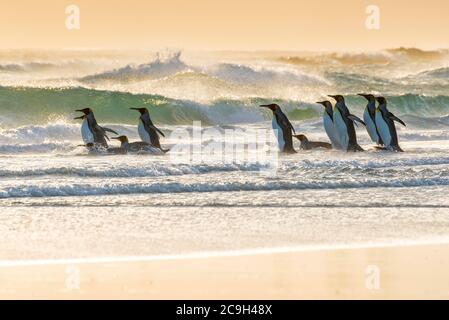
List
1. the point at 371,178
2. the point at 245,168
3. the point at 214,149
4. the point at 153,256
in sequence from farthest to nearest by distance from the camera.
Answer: the point at 214,149, the point at 245,168, the point at 371,178, the point at 153,256

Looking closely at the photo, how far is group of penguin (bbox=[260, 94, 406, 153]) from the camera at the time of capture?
54.6 feet

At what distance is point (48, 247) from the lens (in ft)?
23.8

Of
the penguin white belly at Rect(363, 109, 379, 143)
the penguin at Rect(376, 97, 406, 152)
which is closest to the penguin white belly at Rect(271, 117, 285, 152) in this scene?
the penguin at Rect(376, 97, 406, 152)

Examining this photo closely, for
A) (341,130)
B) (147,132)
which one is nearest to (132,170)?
(147,132)

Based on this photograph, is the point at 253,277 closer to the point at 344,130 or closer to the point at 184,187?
the point at 184,187

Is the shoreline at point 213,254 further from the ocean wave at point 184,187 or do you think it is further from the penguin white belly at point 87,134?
the penguin white belly at point 87,134

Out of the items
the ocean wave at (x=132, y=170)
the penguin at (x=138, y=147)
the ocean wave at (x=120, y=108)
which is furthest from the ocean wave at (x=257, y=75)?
the ocean wave at (x=132, y=170)

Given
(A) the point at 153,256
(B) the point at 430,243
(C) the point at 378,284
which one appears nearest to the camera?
(C) the point at 378,284

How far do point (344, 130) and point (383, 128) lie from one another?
844 millimetres

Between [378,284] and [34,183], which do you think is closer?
[378,284]

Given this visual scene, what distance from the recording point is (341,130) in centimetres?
1725

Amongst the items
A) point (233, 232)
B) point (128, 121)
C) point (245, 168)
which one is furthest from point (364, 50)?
point (233, 232)
